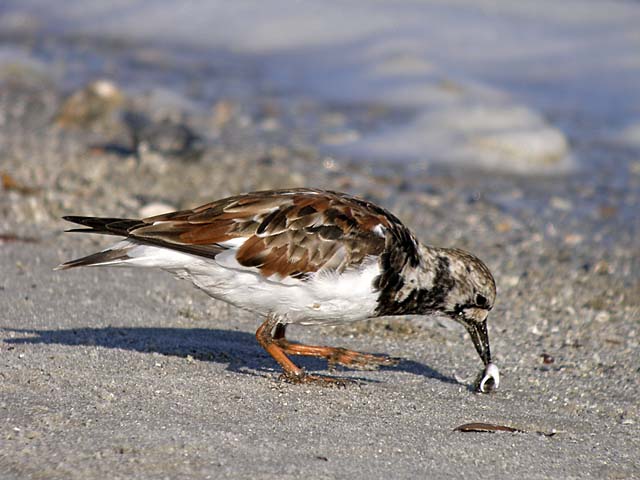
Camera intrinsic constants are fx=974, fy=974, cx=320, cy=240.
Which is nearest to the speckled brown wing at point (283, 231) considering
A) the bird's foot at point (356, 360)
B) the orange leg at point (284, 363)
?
the orange leg at point (284, 363)

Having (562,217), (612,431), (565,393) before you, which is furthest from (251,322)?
(562,217)

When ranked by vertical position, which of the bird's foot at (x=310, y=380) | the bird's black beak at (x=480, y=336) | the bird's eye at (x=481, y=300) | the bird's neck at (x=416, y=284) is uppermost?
the bird's neck at (x=416, y=284)

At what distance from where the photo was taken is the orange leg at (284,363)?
4.36 metres

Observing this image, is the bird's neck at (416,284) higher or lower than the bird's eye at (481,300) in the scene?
higher

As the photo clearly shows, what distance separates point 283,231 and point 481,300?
1.09 meters

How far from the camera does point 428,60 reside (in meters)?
13.9

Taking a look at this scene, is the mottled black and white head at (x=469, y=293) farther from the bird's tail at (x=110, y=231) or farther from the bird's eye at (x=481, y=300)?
the bird's tail at (x=110, y=231)

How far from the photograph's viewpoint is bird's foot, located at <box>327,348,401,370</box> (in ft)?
15.3

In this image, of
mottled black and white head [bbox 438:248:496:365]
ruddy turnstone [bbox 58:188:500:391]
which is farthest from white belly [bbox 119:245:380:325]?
mottled black and white head [bbox 438:248:496:365]

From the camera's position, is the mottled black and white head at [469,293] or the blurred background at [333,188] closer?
the blurred background at [333,188]

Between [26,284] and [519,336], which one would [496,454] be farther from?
[26,284]

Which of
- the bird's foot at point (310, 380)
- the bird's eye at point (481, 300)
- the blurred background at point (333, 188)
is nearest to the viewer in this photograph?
the blurred background at point (333, 188)

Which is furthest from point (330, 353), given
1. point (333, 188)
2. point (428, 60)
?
point (428, 60)

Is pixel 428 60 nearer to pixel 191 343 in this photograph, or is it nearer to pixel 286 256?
pixel 191 343
